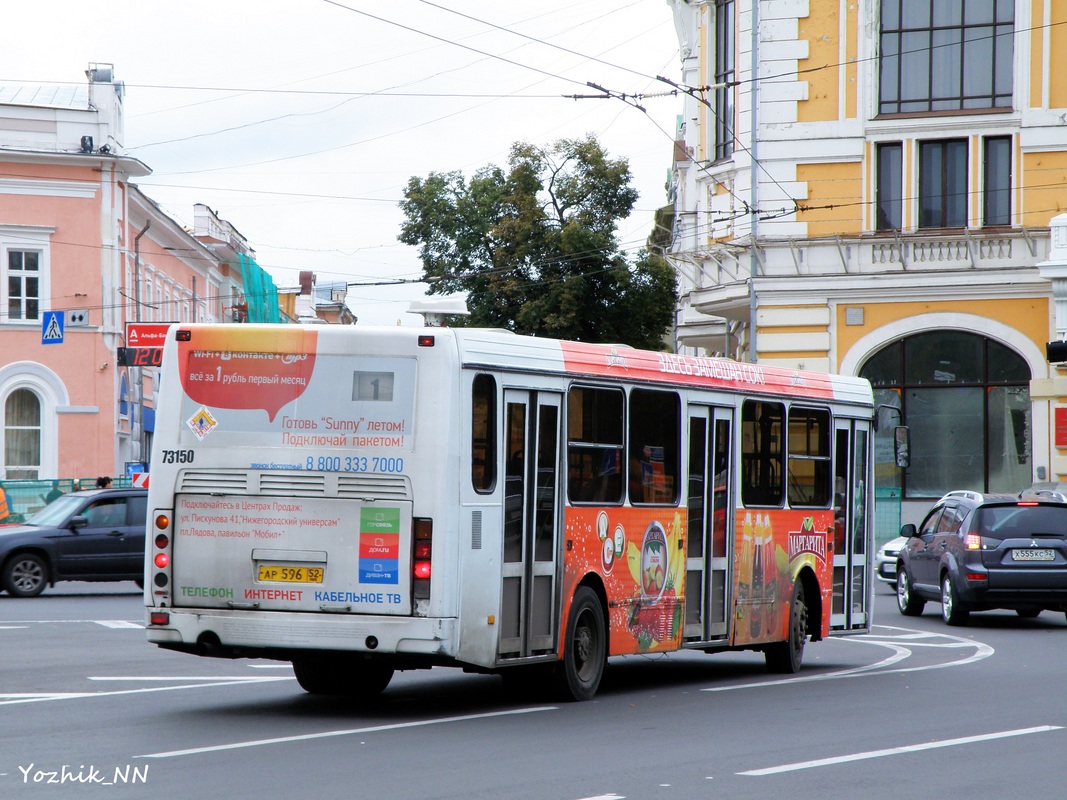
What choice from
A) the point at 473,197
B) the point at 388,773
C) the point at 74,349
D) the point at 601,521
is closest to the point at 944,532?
the point at 601,521

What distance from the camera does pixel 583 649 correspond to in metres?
12.7

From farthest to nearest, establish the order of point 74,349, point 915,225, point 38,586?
point 74,349
point 915,225
point 38,586

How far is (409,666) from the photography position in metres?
11.5

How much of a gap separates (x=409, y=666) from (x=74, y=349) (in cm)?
3691

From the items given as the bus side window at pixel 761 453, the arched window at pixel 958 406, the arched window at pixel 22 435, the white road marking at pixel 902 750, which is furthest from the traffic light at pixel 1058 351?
the arched window at pixel 22 435

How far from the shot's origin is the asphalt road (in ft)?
28.2

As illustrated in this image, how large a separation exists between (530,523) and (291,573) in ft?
5.91

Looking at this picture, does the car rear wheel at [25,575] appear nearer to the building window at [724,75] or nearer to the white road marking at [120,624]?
the white road marking at [120,624]

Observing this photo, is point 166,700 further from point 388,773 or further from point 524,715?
point 388,773

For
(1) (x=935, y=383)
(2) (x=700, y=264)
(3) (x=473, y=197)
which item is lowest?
(1) (x=935, y=383)

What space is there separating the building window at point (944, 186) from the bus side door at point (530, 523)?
26001mm

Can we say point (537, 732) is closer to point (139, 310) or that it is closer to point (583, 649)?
point (583, 649)

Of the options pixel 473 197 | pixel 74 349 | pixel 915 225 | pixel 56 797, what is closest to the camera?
pixel 56 797

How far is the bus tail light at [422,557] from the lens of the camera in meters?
10.9
